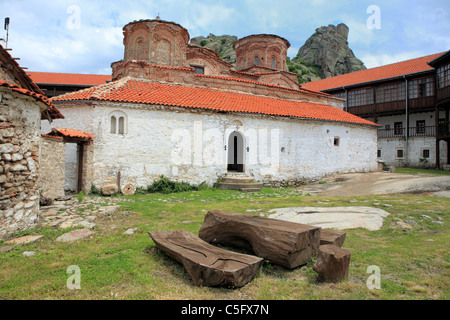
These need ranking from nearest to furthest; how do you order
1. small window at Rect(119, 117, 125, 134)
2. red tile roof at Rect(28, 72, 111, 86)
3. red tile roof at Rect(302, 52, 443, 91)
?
small window at Rect(119, 117, 125, 134) < red tile roof at Rect(302, 52, 443, 91) < red tile roof at Rect(28, 72, 111, 86)

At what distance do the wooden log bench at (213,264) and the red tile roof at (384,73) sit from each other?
84.4 ft

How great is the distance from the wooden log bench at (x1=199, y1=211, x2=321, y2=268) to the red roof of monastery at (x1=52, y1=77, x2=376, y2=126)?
8.64m

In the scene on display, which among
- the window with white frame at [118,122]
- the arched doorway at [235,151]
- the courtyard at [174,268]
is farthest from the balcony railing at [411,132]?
the window with white frame at [118,122]

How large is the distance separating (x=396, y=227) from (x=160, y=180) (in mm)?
8747

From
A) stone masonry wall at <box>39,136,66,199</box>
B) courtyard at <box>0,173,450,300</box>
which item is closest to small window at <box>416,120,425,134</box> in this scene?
courtyard at <box>0,173,450,300</box>

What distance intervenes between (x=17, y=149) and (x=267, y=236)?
459 centimetres

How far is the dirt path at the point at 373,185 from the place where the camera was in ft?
34.6

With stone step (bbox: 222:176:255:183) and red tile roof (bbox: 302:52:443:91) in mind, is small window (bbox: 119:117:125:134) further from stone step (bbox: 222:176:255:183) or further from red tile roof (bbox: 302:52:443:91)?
red tile roof (bbox: 302:52:443:91)

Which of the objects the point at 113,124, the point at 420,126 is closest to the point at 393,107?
the point at 420,126

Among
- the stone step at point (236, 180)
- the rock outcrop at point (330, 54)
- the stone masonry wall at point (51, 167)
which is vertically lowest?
the stone step at point (236, 180)

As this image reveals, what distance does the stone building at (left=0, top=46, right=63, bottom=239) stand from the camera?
4.67 meters

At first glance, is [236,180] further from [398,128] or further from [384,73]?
[384,73]

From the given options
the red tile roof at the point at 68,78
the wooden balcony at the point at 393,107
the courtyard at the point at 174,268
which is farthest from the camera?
the red tile roof at the point at 68,78

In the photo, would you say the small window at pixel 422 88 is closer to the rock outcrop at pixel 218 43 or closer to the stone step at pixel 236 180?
the stone step at pixel 236 180
